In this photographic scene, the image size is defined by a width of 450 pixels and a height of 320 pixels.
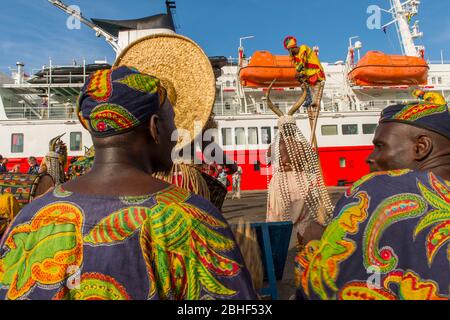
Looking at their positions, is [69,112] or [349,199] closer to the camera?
[349,199]

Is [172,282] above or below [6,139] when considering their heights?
below

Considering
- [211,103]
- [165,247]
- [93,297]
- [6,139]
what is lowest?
[93,297]

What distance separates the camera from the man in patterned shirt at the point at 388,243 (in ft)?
3.74

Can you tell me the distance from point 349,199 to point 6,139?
19.2 metres

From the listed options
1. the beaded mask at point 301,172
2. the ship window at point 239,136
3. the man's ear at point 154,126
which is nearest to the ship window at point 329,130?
the ship window at point 239,136

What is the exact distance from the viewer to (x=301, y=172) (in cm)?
391

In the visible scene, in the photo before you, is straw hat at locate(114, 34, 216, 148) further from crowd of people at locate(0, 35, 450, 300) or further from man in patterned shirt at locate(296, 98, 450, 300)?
man in patterned shirt at locate(296, 98, 450, 300)

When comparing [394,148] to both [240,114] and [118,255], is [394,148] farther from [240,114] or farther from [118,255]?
[240,114]

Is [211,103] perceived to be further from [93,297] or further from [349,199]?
[93,297]

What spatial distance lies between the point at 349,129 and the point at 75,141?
14.8 meters


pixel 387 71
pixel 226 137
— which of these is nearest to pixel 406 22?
pixel 387 71

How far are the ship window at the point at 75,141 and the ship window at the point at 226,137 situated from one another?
298 inches
